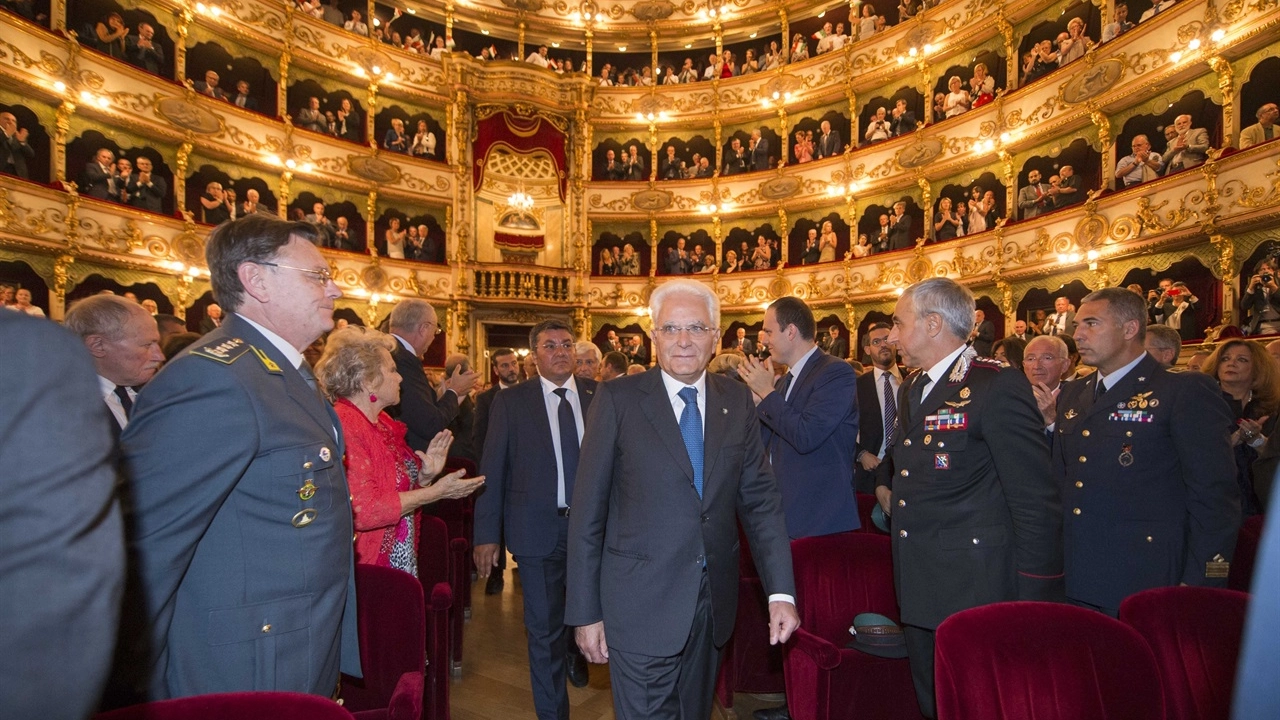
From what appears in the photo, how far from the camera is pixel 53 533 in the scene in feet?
2.25

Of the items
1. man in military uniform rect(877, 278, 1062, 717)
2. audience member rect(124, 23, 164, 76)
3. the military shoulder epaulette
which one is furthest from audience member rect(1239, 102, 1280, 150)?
audience member rect(124, 23, 164, 76)

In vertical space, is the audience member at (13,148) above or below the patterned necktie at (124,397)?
above

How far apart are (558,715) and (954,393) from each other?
7.79 feet

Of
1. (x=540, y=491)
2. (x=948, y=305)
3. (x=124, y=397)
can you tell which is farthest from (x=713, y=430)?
(x=124, y=397)

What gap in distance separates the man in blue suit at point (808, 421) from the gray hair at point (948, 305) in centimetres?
70

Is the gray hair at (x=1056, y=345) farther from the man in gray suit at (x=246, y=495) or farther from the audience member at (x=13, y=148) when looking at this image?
the audience member at (x=13, y=148)

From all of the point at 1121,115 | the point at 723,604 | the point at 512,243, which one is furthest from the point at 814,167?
the point at 723,604

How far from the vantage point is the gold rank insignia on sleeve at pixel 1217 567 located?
8.00 feet

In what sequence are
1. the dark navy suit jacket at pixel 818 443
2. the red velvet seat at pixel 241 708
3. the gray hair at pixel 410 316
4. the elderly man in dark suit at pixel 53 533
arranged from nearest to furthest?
the elderly man in dark suit at pixel 53 533 → the red velvet seat at pixel 241 708 → the dark navy suit jacket at pixel 818 443 → the gray hair at pixel 410 316

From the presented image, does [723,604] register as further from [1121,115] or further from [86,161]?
[86,161]

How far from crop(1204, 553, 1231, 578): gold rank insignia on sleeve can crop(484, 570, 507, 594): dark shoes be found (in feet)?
16.2

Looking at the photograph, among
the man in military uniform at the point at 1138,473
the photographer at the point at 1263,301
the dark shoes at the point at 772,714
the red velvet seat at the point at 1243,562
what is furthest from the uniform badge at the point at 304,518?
the photographer at the point at 1263,301

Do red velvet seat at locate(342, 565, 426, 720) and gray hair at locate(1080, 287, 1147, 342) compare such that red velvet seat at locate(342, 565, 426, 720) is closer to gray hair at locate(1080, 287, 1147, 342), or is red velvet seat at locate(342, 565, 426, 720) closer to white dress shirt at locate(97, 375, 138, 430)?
white dress shirt at locate(97, 375, 138, 430)

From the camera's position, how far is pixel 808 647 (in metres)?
2.44
